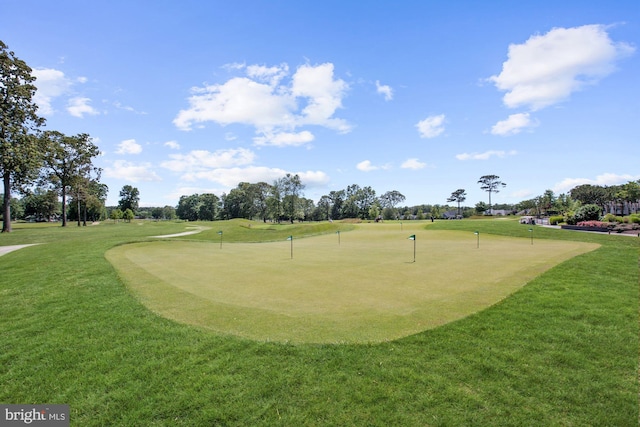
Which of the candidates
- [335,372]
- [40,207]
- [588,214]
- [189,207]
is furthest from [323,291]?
[40,207]

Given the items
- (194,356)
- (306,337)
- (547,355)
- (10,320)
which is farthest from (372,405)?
(10,320)

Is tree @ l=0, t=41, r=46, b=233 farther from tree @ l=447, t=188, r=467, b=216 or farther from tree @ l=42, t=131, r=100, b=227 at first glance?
Answer: tree @ l=447, t=188, r=467, b=216

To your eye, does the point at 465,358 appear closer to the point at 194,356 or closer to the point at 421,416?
the point at 421,416

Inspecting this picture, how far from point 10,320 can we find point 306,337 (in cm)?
716

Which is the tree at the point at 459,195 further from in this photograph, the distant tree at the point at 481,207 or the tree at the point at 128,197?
the tree at the point at 128,197

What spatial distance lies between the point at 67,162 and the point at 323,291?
Result: 2295 inches

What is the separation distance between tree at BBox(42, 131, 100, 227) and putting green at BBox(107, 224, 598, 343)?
147 ft

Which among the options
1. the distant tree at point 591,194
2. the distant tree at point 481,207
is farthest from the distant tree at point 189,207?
the distant tree at point 591,194

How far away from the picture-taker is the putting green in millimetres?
6039

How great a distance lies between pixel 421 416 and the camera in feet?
11.9

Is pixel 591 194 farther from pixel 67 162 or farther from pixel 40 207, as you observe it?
pixel 40 207

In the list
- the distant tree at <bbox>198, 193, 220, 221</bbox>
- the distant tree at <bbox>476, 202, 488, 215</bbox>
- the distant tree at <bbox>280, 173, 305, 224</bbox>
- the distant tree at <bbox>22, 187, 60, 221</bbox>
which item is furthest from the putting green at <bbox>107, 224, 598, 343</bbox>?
the distant tree at <bbox>22, 187, 60, 221</bbox>

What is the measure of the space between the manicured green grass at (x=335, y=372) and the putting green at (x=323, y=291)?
542 mm

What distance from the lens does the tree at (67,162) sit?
45469 mm
